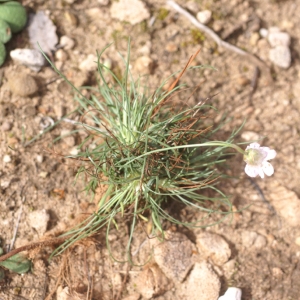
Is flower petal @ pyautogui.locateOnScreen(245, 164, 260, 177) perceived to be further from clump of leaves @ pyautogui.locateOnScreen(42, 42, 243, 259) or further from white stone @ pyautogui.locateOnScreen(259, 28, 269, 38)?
white stone @ pyautogui.locateOnScreen(259, 28, 269, 38)

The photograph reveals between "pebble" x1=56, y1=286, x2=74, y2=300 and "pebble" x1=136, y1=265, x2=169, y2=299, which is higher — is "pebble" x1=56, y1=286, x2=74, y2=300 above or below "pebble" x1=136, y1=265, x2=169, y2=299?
above

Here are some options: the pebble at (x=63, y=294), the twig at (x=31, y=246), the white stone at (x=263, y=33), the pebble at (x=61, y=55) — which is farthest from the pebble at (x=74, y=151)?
the white stone at (x=263, y=33)

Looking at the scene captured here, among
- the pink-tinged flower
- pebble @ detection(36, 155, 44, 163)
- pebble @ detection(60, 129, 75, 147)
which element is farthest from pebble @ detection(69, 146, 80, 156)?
the pink-tinged flower

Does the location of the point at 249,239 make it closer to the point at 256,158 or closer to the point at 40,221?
the point at 256,158

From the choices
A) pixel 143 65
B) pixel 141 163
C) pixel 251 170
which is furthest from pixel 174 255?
pixel 143 65

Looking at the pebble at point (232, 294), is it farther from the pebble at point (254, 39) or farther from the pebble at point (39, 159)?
the pebble at point (254, 39)
